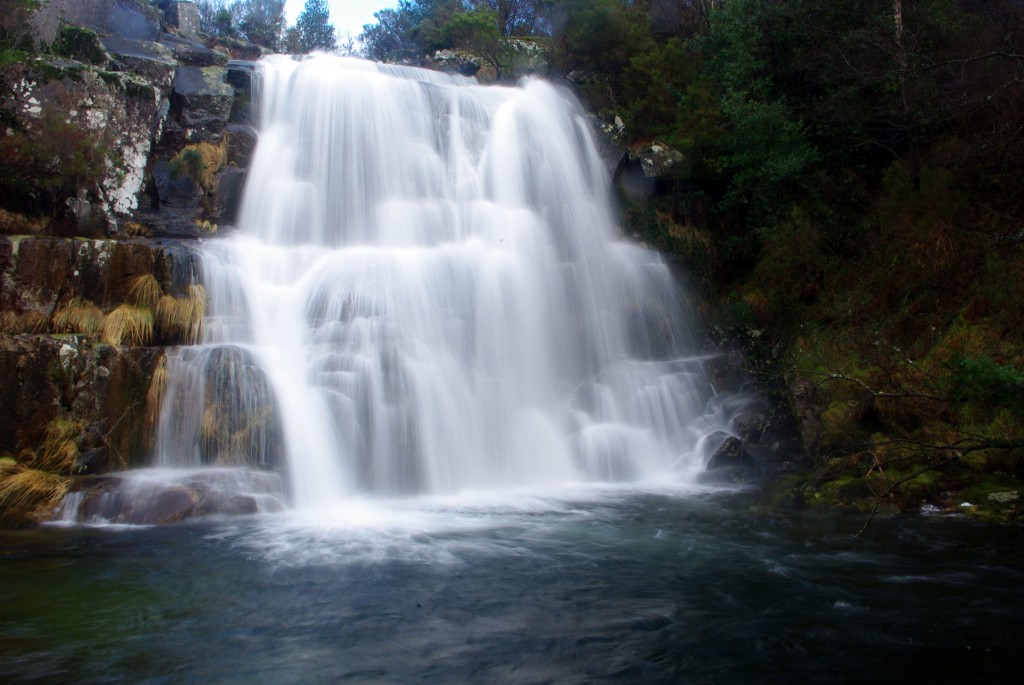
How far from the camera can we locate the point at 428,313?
47.8ft

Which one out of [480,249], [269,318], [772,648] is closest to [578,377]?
[480,249]

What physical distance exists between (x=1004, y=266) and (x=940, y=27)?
681 centimetres

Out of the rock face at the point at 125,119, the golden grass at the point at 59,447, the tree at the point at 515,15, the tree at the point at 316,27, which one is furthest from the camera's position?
the tree at the point at 316,27

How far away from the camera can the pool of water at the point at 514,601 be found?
590cm

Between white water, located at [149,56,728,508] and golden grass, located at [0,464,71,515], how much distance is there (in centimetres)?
Result: 142

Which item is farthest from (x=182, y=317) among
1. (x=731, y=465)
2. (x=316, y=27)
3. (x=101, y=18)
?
(x=316, y=27)

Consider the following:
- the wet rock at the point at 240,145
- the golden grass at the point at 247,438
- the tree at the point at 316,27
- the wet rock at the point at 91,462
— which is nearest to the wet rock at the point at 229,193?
the wet rock at the point at 240,145

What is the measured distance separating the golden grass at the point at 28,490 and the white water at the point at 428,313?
1.42 m

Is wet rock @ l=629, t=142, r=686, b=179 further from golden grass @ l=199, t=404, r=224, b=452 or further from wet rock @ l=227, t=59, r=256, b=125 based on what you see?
golden grass @ l=199, t=404, r=224, b=452

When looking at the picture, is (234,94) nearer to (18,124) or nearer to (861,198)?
(18,124)

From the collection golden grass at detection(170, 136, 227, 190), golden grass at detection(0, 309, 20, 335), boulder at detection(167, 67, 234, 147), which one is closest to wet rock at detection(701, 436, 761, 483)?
golden grass at detection(0, 309, 20, 335)

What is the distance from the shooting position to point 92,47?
16.7 metres

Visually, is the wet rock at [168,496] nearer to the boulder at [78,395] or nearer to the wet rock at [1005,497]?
the boulder at [78,395]

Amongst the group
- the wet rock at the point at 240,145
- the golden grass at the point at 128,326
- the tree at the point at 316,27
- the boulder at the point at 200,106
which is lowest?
the golden grass at the point at 128,326
